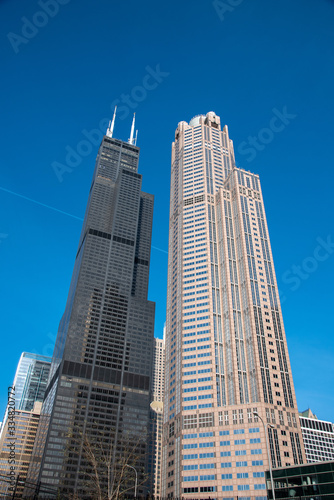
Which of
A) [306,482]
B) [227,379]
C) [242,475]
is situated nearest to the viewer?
[306,482]

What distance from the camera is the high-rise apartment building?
141 metres

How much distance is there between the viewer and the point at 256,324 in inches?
6791

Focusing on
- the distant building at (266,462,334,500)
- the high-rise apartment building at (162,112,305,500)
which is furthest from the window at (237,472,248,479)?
the distant building at (266,462,334,500)

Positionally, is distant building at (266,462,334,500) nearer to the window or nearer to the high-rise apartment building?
the high-rise apartment building

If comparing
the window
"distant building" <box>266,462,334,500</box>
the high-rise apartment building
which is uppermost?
the high-rise apartment building

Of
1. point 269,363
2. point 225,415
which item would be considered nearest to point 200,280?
point 269,363

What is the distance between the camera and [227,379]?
16288 centimetres

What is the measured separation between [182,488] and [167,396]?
4167 centimetres

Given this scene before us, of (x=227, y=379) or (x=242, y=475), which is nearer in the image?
(x=242, y=475)

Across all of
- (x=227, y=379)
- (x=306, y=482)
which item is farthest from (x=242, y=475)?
(x=306, y=482)

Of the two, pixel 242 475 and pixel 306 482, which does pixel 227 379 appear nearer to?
pixel 242 475

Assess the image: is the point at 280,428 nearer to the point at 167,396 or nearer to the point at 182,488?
the point at 182,488

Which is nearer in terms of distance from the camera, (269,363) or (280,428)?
(280,428)

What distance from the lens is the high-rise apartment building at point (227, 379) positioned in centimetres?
14100
